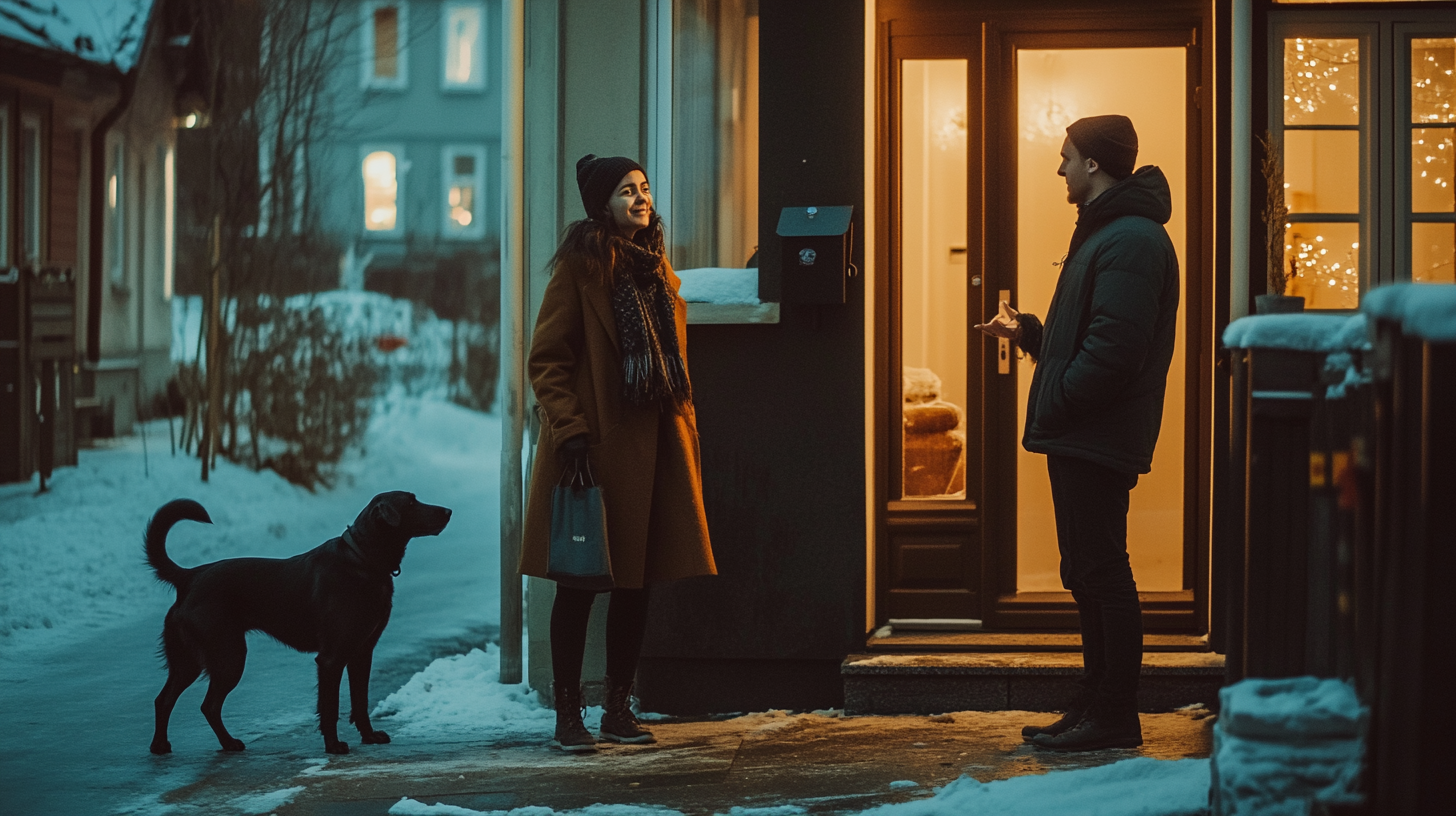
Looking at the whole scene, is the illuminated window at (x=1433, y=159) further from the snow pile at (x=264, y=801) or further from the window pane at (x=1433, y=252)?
the snow pile at (x=264, y=801)

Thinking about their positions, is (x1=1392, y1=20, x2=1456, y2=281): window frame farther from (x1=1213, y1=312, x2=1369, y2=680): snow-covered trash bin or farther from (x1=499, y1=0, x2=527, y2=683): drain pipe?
(x1=499, y1=0, x2=527, y2=683): drain pipe

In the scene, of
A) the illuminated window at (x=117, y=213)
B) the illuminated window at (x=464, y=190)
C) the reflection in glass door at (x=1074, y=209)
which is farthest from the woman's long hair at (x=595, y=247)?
the illuminated window at (x=464, y=190)

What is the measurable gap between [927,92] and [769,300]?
1.17 meters

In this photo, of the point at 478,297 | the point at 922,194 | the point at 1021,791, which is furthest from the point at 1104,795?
the point at 478,297

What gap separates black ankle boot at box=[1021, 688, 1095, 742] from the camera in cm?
461

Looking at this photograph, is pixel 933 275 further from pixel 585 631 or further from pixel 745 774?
pixel 745 774

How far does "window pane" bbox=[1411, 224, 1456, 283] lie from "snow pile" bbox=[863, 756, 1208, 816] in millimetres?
2305

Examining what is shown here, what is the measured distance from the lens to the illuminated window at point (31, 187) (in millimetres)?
14203

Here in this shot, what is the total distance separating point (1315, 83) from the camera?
17.7 ft

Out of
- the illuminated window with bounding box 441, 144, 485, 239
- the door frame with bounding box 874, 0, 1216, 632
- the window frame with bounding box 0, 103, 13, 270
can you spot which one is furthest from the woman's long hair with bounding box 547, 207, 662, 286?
the illuminated window with bounding box 441, 144, 485, 239

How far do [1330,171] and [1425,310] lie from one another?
10.2 ft

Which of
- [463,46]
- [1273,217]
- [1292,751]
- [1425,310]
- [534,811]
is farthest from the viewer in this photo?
[463,46]

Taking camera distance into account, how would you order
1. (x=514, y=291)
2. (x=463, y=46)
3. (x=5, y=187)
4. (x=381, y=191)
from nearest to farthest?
(x=514, y=291), (x=5, y=187), (x=381, y=191), (x=463, y=46)

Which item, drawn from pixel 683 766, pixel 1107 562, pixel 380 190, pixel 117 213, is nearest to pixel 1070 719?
pixel 1107 562
